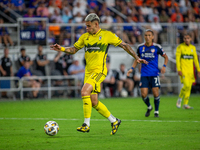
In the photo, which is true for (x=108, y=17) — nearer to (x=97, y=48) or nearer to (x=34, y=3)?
(x=34, y=3)

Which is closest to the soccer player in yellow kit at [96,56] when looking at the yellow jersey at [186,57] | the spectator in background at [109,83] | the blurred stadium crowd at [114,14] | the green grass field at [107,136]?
the green grass field at [107,136]

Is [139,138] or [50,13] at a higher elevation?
[50,13]

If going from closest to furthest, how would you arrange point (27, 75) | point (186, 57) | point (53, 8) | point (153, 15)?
1. point (186, 57)
2. point (27, 75)
3. point (53, 8)
4. point (153, 15)

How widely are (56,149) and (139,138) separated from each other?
1745 millimetres

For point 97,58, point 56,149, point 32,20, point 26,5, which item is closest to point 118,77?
point 32,20

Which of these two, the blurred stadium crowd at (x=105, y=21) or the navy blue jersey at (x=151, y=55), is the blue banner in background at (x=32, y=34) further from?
the navy blue jersey at (x=151, y=55)

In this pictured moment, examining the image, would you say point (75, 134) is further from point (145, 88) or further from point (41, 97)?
point (41, 97)

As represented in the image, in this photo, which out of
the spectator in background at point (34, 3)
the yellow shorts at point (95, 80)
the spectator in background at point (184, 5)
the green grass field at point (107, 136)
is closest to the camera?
the green grass field at point (107, 136)

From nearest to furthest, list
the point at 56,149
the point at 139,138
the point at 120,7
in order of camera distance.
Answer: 1. the point at 56,149
2. the point at 139,138
3. the point at 120,7

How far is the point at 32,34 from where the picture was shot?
18.8 metres

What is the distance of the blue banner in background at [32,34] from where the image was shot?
61.4 feet

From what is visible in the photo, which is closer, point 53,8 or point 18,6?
point 53,8

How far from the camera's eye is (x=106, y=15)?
21734mm

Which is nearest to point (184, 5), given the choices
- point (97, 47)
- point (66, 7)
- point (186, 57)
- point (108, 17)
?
point (108, 17)
